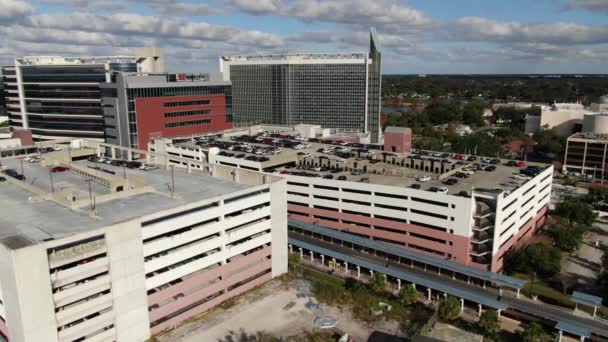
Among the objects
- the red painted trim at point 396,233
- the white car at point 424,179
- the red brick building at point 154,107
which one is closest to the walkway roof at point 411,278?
the red painted trim at point 396,233

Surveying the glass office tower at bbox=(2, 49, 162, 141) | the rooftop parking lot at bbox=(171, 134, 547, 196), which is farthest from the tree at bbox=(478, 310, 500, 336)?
the glass office tower at bbox=(2, 49, 162, 141)

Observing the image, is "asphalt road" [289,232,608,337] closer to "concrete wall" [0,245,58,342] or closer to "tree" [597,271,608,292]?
"tree" [597,271,608,292]

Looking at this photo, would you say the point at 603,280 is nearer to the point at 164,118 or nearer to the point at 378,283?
the point at 378,283

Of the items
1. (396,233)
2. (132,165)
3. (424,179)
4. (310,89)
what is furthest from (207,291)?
(310,89)

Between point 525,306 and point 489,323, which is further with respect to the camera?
point 525,306

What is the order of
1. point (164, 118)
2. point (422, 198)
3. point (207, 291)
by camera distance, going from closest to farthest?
1. point (207, 291)
2. point (422, 198)
3. point (164, 118)

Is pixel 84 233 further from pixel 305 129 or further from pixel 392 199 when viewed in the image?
pixel 305 129

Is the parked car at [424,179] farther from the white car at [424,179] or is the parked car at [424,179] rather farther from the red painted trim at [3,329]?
the red painted trim at [3,329]

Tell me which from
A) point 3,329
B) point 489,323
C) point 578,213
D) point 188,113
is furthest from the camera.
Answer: point 188,113

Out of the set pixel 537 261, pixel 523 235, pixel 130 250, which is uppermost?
pixel 130 250
